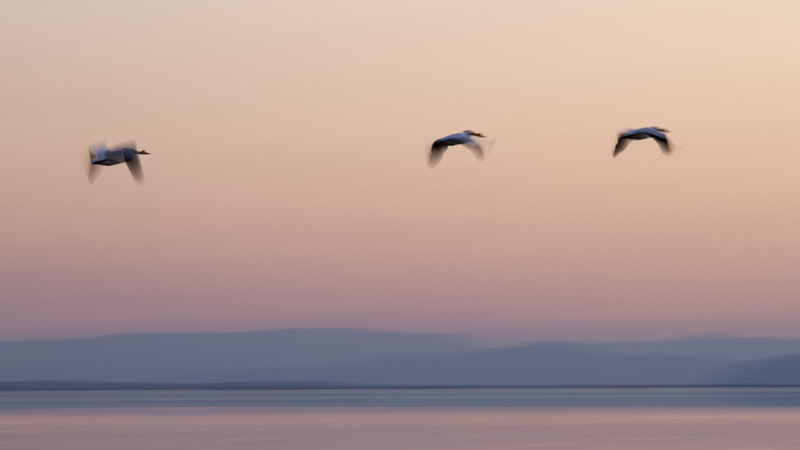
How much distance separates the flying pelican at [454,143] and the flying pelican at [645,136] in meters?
3.33

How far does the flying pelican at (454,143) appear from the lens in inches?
1202

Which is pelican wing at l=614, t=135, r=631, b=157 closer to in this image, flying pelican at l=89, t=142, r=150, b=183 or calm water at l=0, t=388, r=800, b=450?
flying pelican at l=89, t=142, r=150, b=183

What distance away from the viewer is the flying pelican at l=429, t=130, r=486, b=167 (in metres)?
30.5

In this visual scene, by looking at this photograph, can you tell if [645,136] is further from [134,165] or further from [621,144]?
[134,165]

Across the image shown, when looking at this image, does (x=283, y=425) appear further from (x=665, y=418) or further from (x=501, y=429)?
(x=665, y=418)

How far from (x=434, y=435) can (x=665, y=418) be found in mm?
26624

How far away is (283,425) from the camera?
252 ft

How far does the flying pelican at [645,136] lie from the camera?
3080 centimetres

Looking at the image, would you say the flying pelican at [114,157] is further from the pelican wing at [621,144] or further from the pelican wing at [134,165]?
the pelican wing at [621,144]

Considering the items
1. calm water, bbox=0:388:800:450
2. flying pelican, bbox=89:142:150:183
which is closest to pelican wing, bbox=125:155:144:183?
flying pelican, bbox=89:142:150:183

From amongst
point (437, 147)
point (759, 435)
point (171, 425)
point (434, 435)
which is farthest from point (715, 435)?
point (437, 147)

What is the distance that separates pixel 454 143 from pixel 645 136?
4629 millimetres

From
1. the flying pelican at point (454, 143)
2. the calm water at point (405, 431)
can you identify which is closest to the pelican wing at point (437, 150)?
the flying pelican at point (454, 143)

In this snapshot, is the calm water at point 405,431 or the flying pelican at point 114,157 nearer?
the flying pelican at point 114,157
